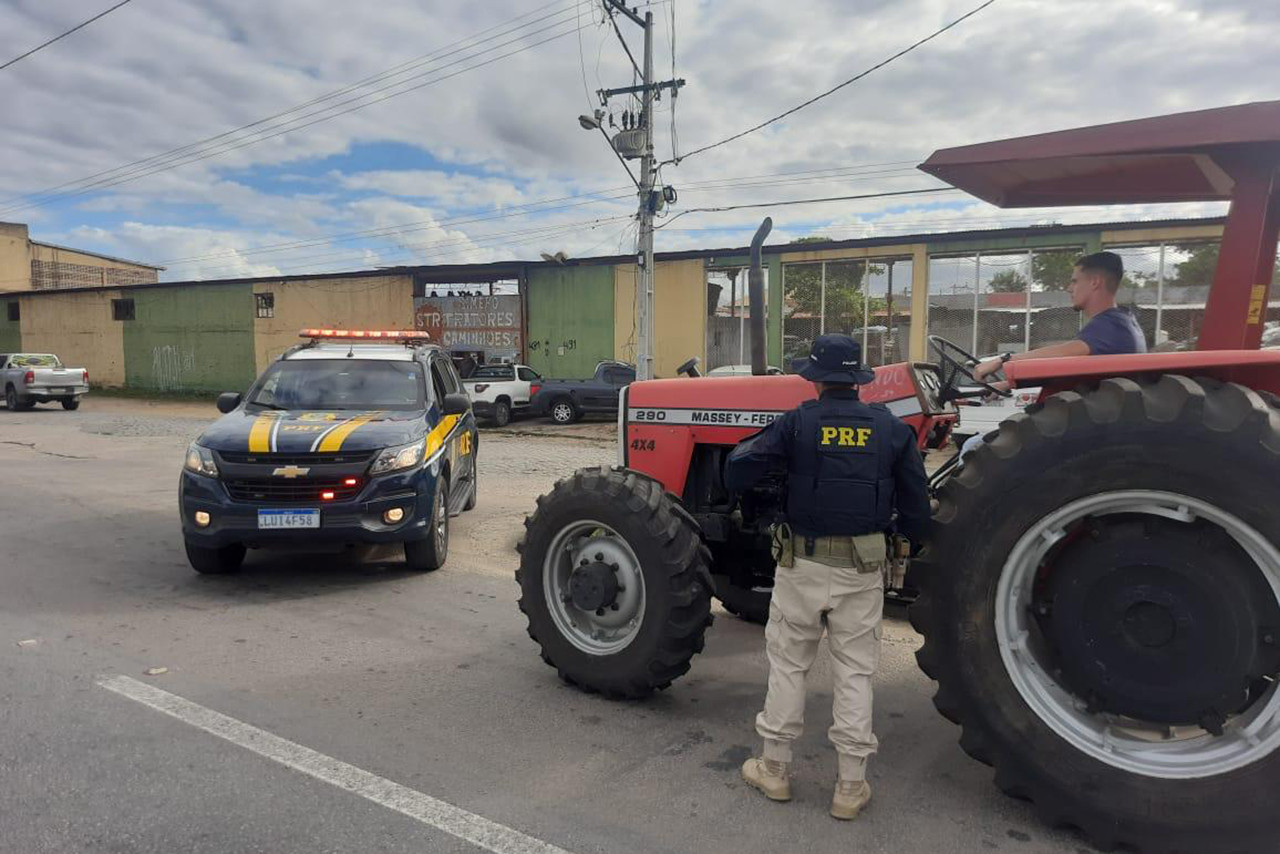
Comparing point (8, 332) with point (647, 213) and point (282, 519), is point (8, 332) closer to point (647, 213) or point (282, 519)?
point (647, 213)

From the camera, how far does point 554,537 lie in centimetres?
423

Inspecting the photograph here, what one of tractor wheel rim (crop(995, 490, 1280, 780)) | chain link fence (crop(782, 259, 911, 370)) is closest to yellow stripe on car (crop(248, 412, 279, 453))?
tractor wheel rim (crop(995, 490, 1280, 780))

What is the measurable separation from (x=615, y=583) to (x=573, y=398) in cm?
1834

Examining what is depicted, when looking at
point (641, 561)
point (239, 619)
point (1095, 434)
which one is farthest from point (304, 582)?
point (1095, 434)

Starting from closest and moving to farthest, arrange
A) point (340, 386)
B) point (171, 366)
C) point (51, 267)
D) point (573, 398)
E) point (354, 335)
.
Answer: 1. point (340, 386)
2. point (354, 335)
3. point (573, 398)
4. point (171, 366)
5. point (51, 267)

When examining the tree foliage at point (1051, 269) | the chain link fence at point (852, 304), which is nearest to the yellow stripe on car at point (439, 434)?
the chain link fence at point (852, 304)

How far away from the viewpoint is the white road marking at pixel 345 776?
2.95m

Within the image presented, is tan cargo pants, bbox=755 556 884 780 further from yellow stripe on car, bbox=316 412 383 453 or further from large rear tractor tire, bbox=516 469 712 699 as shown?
yellow stripe on car, bbox=316 412 383 453

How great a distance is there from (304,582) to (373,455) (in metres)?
1.16

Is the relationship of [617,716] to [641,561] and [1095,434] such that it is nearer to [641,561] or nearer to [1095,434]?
[641,561]

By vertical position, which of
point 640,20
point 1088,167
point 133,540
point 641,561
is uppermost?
point 640,20

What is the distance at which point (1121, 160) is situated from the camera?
3561 mm

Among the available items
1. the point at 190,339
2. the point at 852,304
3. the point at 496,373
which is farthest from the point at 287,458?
the point at 190,339

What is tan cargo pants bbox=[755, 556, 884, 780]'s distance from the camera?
313 centimetres
